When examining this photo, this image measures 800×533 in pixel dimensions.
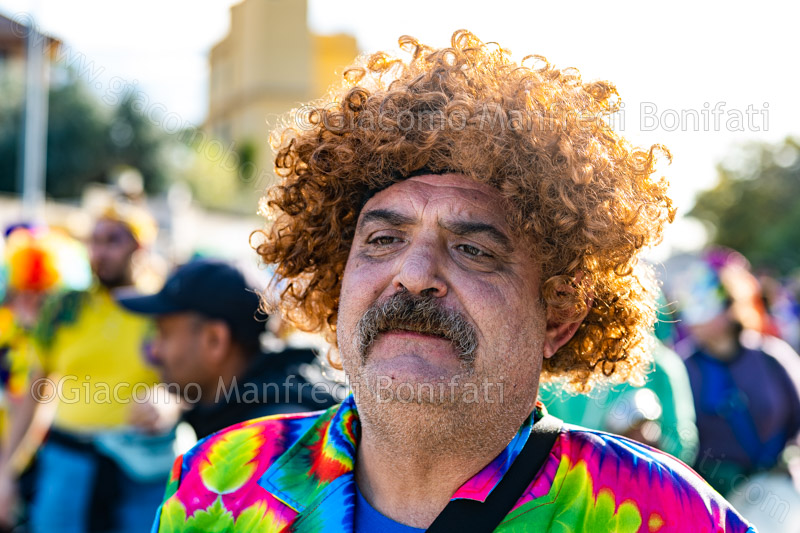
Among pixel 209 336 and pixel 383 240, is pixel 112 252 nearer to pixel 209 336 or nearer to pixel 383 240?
pixel 209 336

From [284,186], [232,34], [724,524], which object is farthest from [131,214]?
[232,34]

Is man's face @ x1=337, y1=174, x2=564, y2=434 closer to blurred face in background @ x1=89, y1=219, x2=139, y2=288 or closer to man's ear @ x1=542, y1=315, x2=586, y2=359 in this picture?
man's ear @ x1=542, y1=315, x2=586, y2=359

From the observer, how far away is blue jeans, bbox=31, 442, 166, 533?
390 centimetres

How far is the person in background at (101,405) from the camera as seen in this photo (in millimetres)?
3939

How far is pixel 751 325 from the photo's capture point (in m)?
5.50

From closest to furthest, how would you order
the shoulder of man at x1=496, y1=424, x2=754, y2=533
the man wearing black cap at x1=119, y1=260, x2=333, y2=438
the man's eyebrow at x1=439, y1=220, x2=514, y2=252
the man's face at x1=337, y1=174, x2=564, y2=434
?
the shoulder of man at x1=496, y1=424, x2=754, y2=533 < the man's face at x1=337, y1=174, x2=564, y2=434 < the man's eyebrow at x1=439, y1=220, x2=514, y2=252 < the man wearing black cap at x1=119, y1=260, x2=333, y2=438

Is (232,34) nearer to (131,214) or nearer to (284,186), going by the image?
→ (131,214)

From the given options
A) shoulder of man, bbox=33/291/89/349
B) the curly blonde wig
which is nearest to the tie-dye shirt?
the curly blonde wig

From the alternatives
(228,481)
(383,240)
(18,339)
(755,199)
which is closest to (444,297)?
(383,240)

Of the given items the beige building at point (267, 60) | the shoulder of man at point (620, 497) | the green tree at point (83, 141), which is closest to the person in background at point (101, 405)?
the shoulder of man at point (620, 497)

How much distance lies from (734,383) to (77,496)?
163 inches

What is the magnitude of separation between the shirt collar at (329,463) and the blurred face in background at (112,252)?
3113 mm

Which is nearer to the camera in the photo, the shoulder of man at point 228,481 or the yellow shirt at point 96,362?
the shoulder of man at point 228,481

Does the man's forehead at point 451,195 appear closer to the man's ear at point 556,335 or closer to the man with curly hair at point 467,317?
the man with curly hair at point 467,317
